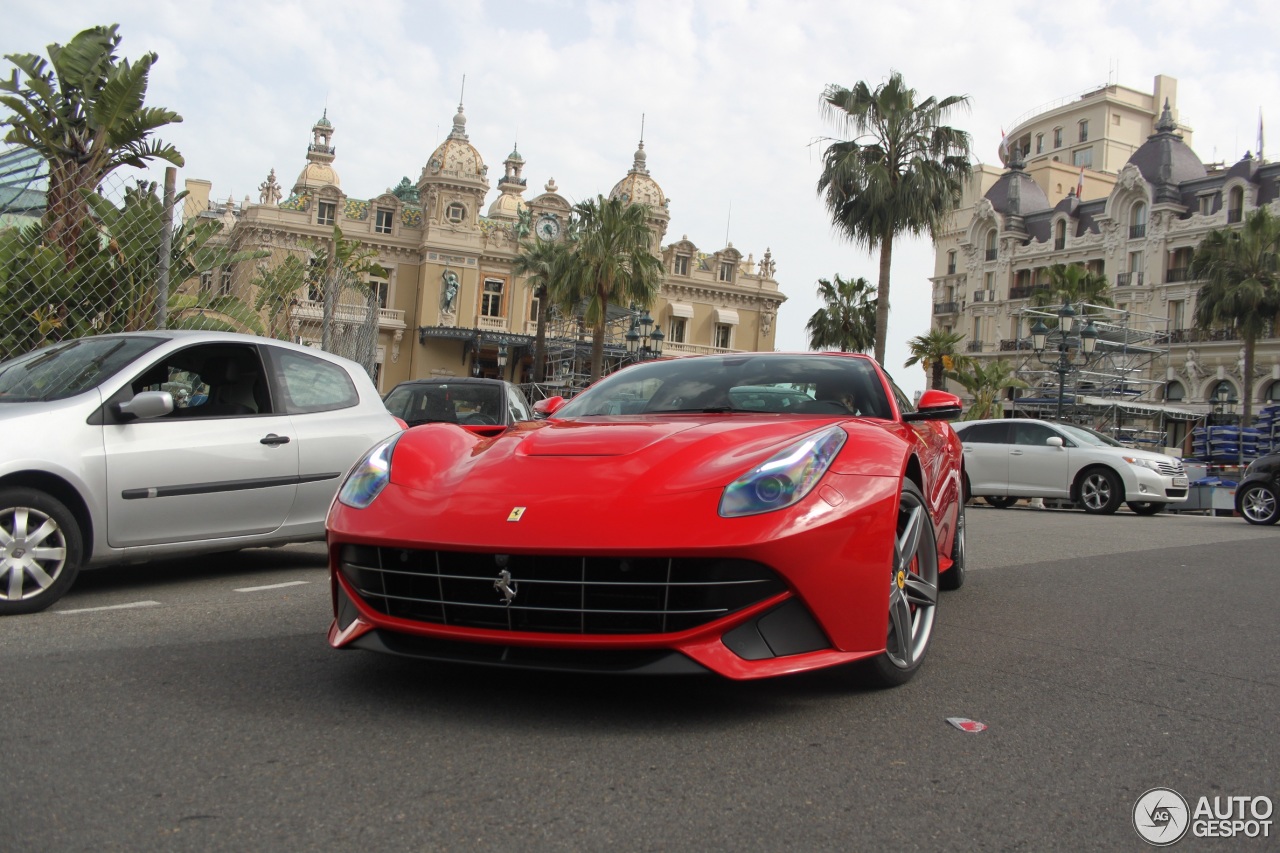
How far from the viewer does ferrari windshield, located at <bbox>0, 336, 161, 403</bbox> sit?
17.4 feet

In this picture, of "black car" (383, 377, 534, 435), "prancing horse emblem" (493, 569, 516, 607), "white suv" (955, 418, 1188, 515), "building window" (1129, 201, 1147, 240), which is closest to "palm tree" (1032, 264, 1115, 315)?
"building window" (1129, 201, 1147, 240)

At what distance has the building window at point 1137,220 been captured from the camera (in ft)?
186

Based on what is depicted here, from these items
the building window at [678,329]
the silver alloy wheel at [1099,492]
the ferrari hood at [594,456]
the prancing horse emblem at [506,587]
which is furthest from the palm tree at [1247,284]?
the prancing horse emblem at [506,587]

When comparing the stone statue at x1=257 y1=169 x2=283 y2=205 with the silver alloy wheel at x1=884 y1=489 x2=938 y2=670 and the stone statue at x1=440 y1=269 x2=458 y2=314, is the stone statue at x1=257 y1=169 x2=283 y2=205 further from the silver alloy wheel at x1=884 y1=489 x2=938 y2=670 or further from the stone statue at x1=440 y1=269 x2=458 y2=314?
the silver alloy wheel at x1=884 y1=489 x2=938 y2=670

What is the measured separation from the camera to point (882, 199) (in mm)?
28188

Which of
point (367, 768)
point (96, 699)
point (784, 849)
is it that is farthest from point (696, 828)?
point (96, 699)

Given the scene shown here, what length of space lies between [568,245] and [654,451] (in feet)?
116

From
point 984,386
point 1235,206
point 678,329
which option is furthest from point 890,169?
point 678,329

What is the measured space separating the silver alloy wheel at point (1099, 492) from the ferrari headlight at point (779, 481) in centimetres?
1377

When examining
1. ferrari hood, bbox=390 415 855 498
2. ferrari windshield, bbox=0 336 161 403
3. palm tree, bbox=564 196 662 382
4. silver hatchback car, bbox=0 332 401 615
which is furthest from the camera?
palm tree, bbox=564 196 662 382

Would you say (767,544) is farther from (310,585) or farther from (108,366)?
(108,366)

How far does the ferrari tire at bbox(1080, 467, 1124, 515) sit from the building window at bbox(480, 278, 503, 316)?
156ft

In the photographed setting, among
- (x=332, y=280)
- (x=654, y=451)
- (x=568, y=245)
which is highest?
(x=568, y=245)

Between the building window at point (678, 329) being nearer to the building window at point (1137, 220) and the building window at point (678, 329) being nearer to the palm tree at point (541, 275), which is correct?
the palm tree at point (541, 275)
